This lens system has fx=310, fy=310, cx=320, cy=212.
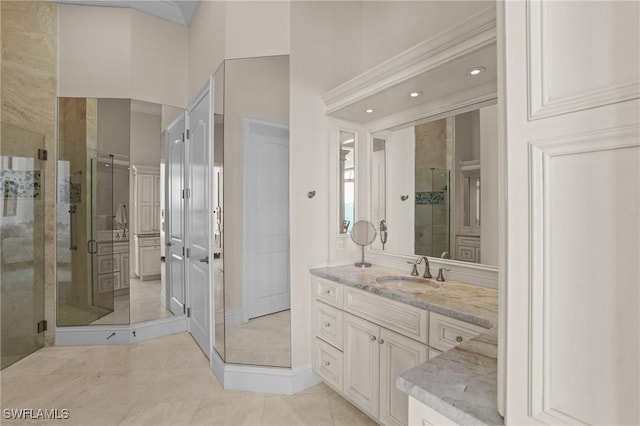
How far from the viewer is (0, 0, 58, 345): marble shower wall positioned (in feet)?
9.45

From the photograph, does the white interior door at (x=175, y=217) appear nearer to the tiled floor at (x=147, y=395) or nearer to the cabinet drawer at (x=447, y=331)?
the tiled floor at (x=147, y=395)

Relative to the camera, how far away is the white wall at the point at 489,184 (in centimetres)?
187

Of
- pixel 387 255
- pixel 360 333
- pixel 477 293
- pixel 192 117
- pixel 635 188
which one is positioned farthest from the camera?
pixel 192 117

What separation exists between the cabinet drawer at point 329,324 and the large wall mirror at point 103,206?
6.80ft

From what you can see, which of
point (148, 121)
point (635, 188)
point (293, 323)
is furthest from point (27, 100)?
point (635, 188)

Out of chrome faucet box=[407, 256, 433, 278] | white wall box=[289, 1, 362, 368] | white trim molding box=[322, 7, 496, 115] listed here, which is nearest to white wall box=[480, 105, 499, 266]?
chrome faucet box=[407, 256, 433, 278]

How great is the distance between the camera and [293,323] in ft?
7.65

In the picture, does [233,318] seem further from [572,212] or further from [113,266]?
[572,212]

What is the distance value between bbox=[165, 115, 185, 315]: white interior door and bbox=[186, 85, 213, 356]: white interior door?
13 centimetres

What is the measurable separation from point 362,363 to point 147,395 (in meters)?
1.62

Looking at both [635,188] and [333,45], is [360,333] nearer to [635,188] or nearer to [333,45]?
[635,188]

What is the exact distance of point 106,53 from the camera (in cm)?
319

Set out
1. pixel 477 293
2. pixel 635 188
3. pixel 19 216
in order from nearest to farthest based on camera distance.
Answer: pixel 635 188 < pixel 477 293 < pixel 19 216

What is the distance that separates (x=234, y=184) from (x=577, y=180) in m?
2.18
